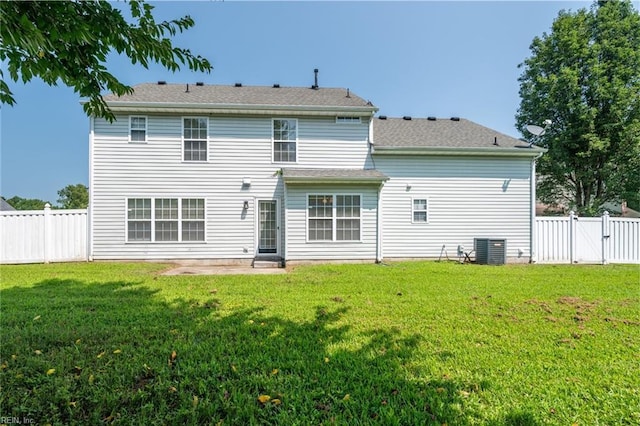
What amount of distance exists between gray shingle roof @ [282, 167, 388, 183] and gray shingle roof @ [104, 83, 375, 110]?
2.30 metres

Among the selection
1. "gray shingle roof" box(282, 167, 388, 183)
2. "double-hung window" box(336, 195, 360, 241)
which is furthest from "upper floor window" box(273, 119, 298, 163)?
"double-hung window" box(336, 195, 360, 241)

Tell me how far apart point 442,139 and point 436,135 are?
1.42 feet

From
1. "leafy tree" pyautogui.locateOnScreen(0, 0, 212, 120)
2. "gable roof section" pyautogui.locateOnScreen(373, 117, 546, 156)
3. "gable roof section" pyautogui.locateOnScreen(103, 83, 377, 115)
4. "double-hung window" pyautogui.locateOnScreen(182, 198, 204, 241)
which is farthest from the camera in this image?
"gable roof section" pyautogui.locateOnScreen(373, 117, 546, 156)

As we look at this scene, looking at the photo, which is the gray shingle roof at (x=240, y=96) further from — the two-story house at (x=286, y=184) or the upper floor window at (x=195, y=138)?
the upper floor window at (x=195, y=138)

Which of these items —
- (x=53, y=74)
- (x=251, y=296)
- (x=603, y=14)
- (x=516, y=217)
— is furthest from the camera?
(x=603, y=14)

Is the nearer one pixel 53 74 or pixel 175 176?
pixel 53 74

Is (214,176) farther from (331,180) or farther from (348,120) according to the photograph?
(348,120)

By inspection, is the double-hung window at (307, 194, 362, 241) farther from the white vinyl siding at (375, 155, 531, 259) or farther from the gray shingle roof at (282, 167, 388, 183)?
the white vinyl siding at (375, 155, 531, 259)

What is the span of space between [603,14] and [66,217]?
27045 millimetres

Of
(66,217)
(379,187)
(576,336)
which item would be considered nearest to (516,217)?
(379,187)

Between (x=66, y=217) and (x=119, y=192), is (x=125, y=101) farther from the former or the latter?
(x=66, y=217)

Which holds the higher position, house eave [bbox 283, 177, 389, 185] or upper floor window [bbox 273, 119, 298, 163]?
upper floor window [bbox 273, 119, 298, 163]

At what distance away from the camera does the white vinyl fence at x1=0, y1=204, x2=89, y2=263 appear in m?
9.20

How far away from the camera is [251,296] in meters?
5.52
